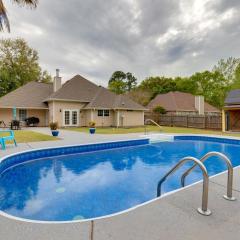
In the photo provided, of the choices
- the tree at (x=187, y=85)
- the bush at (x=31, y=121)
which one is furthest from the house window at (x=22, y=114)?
the tree at (x=187, y=85)

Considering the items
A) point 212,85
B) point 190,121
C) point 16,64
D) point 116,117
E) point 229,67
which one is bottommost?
point 190,121

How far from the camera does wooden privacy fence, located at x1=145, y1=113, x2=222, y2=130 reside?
2139 cm

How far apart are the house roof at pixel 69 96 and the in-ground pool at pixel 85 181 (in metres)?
12.2

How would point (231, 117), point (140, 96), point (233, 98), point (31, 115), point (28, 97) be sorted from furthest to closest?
1. point (140, 96)
2. point (28, 97)
3. point (31, 115)
4. point (231, 117)
5. point (233, 98)

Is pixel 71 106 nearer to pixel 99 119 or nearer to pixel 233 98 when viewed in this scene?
pixel 99 119

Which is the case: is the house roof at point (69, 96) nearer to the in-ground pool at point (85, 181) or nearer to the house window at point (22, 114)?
the house window at point (22, 114)

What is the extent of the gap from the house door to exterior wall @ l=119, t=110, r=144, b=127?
5.16m

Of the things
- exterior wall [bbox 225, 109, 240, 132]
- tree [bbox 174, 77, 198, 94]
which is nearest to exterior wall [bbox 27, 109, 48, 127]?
exterior wall [bbox 225, 109, 240, 132]

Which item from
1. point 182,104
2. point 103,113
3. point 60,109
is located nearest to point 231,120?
point 182,104

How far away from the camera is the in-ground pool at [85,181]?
435 cm

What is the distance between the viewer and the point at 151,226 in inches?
102

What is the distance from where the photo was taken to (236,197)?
3.55m

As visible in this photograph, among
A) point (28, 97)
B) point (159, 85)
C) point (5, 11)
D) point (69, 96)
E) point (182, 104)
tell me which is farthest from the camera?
point (159, 85)

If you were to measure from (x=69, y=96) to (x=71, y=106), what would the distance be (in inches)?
45.6
